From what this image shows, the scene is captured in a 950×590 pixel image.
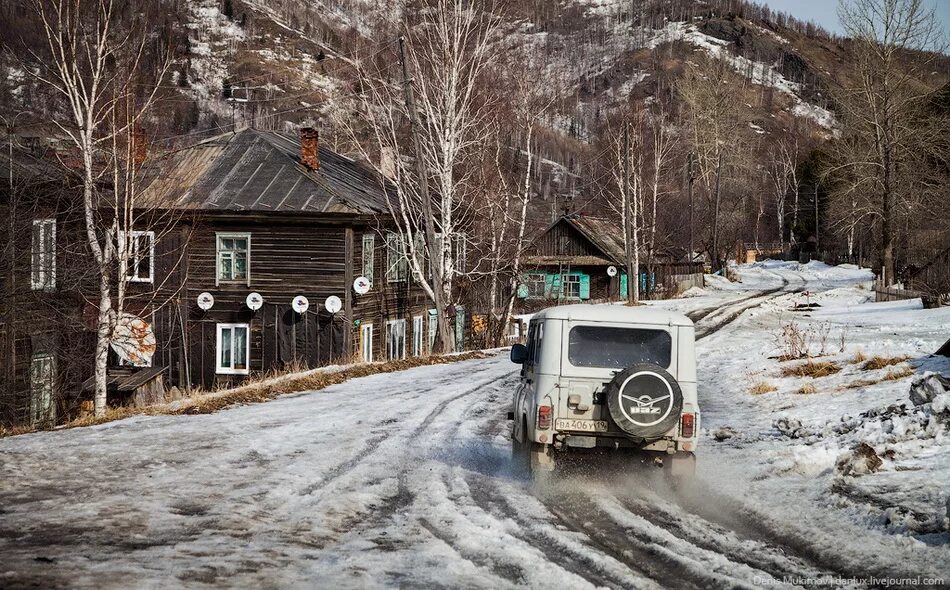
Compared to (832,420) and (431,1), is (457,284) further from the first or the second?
(832,420)

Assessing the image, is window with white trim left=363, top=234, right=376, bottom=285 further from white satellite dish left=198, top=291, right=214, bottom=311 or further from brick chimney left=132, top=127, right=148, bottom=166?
brick chimney left=132, top=127, right=148, bottom=166

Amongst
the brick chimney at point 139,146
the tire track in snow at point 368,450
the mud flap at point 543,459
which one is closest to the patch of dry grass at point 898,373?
the mud flap at point 543,459

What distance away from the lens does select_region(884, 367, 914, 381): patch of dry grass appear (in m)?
13.5

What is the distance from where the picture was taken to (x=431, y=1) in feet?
99.8

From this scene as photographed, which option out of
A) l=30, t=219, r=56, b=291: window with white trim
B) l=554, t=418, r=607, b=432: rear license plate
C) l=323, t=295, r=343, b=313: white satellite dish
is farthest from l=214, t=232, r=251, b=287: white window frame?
l=554, t=418, r=607, b=432: rear license plate

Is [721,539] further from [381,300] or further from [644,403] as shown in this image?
[381,300]

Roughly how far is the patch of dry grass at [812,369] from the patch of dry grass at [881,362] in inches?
26.6

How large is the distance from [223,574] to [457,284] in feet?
92.8

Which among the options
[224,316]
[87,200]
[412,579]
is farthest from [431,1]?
[412,579]

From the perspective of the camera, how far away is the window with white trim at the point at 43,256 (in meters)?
22.5

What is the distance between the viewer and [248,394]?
15.7 metres

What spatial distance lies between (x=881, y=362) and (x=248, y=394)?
36.2ft

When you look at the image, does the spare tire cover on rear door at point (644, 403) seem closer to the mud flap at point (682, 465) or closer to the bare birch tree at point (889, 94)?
the mud flap at point (682, 465)

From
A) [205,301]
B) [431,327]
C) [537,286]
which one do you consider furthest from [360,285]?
[537,286]
